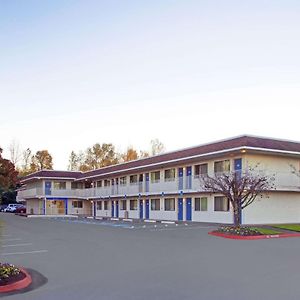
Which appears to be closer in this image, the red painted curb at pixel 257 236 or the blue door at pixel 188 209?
the red painted curb at pixel 257 236

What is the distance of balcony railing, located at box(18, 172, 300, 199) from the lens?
31.3m

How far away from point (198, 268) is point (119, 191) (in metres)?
35.5

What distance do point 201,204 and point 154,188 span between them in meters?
6.64

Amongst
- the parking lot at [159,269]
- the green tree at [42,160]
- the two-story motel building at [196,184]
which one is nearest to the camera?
the parking lot at [159,269]

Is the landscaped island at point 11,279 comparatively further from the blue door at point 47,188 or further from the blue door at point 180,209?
the blue door at point 47,188

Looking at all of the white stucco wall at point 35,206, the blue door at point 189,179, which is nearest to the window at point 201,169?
the blue door at point 189,179

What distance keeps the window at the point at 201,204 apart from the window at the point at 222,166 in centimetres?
258

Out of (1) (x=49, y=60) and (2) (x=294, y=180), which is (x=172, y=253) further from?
(2) (x=294, y=180)

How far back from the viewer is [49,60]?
2098cm

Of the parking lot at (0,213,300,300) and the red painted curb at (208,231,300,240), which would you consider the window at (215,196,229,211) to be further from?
the parking lot at (0,213,300,300)

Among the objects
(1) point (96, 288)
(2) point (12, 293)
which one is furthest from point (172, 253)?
(2) point (12, 293)

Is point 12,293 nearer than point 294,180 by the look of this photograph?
Yes

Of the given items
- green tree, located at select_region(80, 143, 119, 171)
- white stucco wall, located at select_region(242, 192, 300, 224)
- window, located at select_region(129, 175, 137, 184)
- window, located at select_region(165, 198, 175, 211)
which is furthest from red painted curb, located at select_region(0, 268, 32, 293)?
green tree, located at select_region(80, 143, 119, 171)

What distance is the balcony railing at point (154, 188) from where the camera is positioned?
103ft
